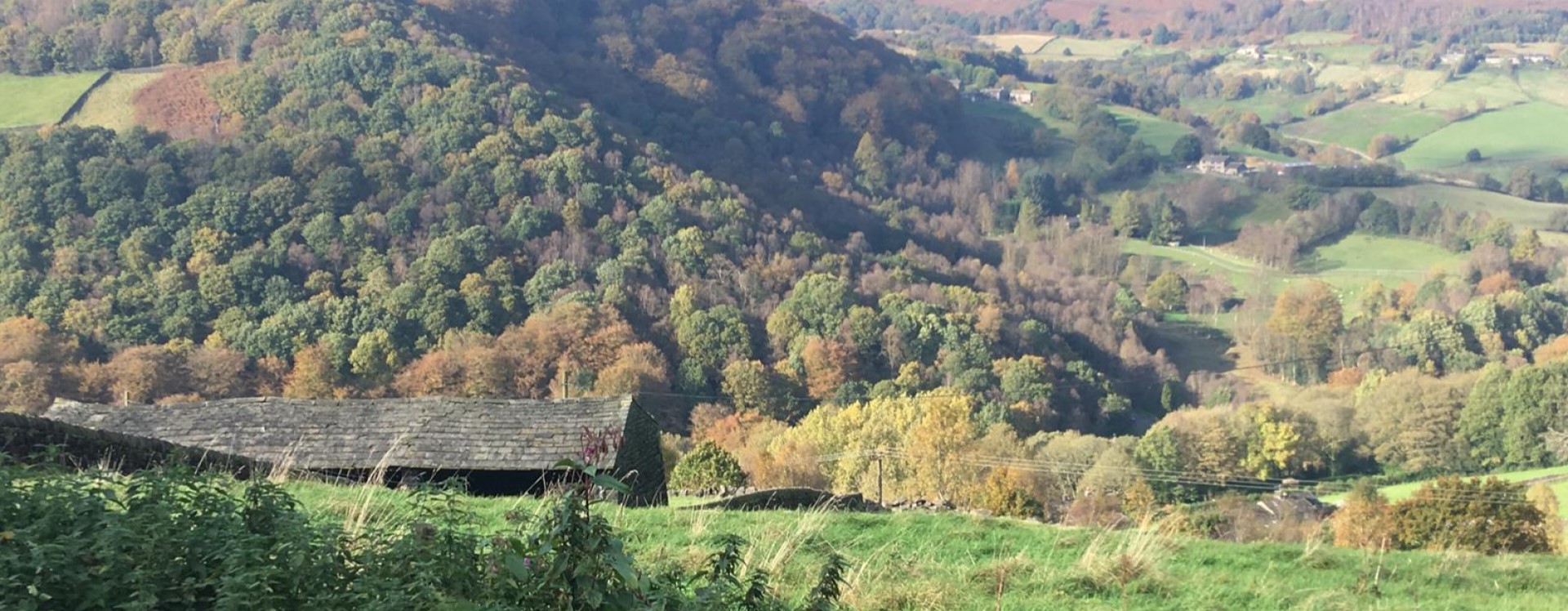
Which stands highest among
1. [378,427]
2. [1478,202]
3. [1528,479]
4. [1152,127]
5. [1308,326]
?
[378,427]

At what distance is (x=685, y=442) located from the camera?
44.9 meters

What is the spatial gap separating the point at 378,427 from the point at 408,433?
19.3 inches

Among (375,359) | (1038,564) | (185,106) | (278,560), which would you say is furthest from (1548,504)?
(185,106)

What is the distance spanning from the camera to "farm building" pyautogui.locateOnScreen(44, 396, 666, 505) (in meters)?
14.7

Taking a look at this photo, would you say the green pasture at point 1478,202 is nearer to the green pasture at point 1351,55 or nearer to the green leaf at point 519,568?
the green pasture at point 1351,55

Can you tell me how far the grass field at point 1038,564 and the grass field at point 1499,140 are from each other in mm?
128312

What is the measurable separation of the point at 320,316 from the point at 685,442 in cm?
2040

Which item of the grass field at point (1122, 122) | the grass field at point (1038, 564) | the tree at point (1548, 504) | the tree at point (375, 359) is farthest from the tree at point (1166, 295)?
the grass field at point (1038, 564)

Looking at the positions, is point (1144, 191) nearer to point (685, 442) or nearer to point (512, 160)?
point (512, 160)

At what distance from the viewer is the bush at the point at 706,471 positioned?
22.4 meters

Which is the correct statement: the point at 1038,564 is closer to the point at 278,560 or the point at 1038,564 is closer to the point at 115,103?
the point at 278,560

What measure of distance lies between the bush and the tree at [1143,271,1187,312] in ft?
234

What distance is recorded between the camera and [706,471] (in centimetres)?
2273

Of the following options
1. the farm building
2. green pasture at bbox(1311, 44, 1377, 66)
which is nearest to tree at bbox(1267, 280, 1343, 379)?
the farm building
